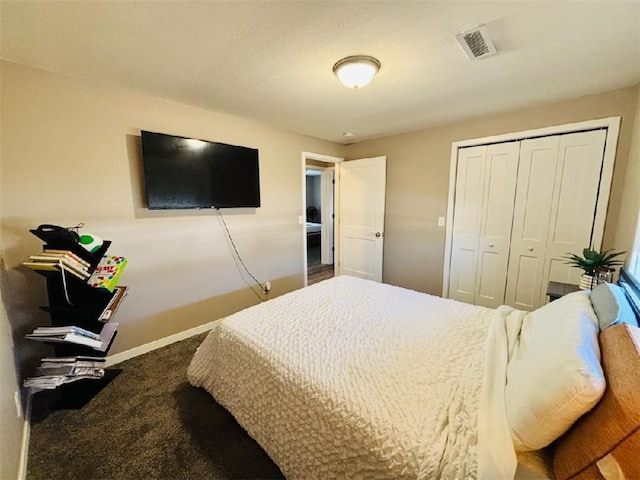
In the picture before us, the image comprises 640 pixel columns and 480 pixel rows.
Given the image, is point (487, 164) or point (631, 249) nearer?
point (631, 249)

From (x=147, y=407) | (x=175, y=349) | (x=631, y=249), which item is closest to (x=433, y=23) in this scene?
(x=631, y=249)

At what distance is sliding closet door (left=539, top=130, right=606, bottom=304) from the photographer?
2309 mm

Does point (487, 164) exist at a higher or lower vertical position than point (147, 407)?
higher

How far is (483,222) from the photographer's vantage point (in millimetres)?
2955

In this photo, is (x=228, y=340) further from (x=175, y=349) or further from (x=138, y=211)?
(x=138, y=211)

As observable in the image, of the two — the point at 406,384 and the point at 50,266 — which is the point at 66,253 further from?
the point at 406,384

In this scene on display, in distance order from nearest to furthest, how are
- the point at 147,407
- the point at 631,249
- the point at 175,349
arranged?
the point at 147,407
the point at 631,249
the point at 175,349

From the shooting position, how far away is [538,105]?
2482mm

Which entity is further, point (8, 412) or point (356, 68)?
point (356, 68)

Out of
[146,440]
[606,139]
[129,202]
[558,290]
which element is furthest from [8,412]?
[606,139]

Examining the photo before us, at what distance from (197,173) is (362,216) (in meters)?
2.38

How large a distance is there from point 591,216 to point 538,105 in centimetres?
115

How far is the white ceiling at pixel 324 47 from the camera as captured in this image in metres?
1.27

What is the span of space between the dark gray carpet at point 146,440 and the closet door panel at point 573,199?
9.90ft
